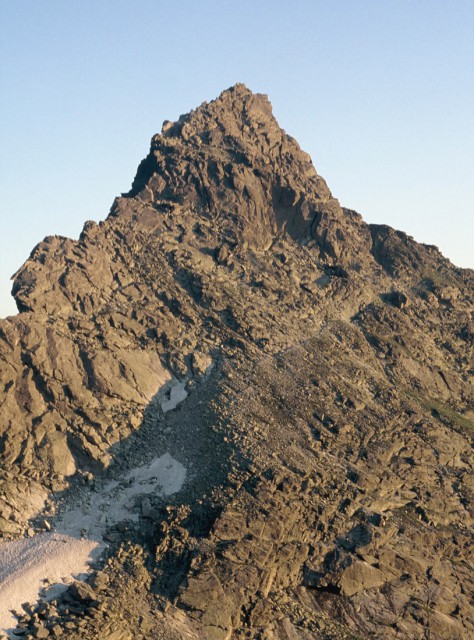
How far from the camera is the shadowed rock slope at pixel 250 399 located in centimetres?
8962

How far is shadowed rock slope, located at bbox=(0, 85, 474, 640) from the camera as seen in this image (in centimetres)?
8962

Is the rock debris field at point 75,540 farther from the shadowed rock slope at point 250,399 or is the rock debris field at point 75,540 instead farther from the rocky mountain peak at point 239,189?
the rocky mountain peak at point 239,189

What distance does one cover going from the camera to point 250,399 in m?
112

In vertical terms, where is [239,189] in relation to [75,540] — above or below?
above

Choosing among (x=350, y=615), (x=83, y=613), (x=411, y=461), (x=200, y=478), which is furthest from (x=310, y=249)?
(x=83, y=613)

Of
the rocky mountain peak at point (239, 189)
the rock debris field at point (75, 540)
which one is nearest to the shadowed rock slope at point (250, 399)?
the rocky mountain peak at point (239, 189)

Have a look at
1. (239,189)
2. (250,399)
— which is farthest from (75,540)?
(239,189)

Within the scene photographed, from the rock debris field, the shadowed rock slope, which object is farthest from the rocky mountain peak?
the rock debris field

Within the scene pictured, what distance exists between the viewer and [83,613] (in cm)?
7975

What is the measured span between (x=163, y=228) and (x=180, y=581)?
230 ft

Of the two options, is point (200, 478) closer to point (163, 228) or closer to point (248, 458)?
point (248, 458)

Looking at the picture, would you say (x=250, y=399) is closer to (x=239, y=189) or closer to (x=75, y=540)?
(x=75, y=540)

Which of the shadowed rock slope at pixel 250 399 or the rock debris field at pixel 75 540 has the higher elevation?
the shadowed rock slope at pixel 250 399

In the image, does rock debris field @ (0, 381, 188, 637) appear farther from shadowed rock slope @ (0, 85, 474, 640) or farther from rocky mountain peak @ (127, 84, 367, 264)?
rocky mountain peak @ (127, 84, 367, 264)
